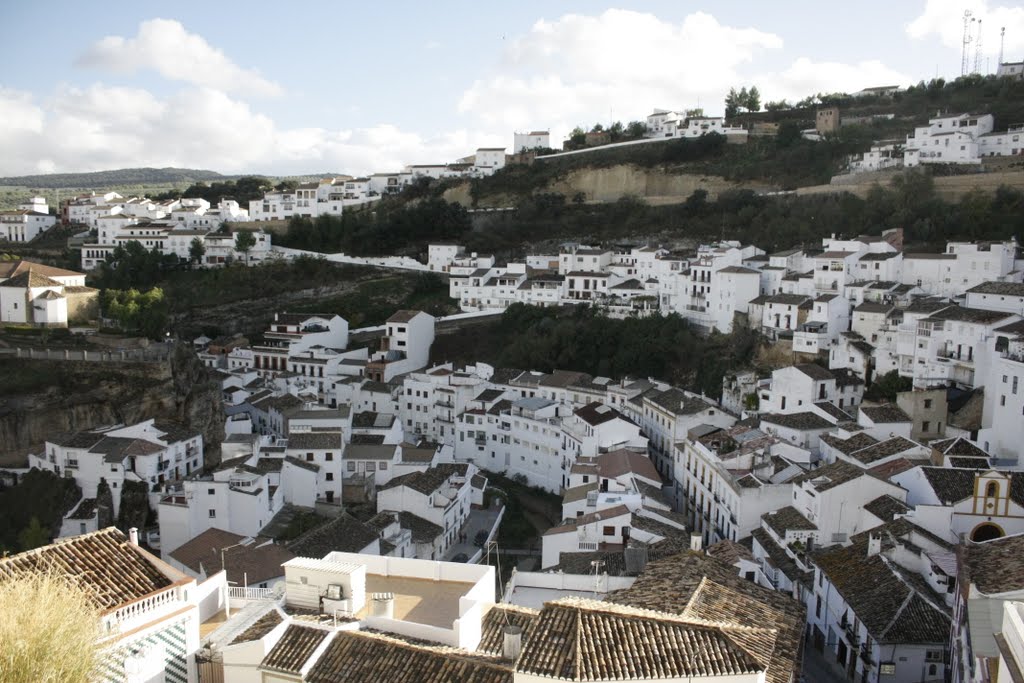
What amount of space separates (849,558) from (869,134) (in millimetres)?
37712

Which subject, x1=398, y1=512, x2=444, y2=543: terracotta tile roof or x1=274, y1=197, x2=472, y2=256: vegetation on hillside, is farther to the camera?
x1=274, y1=197, x2=472, y2=256: vegetation on hillside

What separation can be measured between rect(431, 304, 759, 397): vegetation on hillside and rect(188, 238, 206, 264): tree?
1898cm

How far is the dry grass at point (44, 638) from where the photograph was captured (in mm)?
5793

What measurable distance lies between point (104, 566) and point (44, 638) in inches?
80.6

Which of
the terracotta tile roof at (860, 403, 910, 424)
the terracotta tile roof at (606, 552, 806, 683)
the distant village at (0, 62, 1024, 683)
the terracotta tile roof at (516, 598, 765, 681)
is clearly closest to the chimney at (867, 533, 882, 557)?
the distant village at (0, 62, 1024, 683)

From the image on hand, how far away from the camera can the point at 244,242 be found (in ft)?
159

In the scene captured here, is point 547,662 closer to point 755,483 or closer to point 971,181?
point 755,483

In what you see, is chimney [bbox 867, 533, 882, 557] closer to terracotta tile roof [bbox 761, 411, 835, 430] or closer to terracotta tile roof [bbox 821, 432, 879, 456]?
terracotta tile roof [bbox 821, 432, 879, 456]

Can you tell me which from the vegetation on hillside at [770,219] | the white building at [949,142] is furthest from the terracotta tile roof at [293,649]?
the white building at [949,142]

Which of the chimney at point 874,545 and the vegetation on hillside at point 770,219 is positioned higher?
the vegetation on hillside at point 770,219

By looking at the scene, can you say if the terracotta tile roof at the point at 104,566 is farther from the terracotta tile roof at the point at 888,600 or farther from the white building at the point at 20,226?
the white building at the point at 20,226

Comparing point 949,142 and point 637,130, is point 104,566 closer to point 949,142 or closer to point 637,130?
point 949,142

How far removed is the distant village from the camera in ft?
24.8

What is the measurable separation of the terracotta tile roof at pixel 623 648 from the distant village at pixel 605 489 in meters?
0.02
